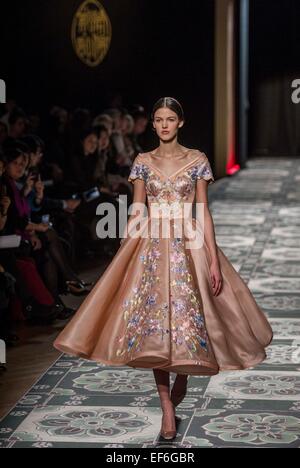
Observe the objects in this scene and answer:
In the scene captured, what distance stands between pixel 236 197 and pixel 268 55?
7721 millimetres

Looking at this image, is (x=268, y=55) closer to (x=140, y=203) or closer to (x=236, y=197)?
(x=236, y=197)

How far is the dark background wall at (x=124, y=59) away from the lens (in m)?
11.1

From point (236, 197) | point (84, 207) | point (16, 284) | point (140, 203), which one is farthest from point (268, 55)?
point (140, 203)

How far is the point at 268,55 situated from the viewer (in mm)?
21172

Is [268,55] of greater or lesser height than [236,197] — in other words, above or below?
above

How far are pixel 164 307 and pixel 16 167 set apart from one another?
2599mm

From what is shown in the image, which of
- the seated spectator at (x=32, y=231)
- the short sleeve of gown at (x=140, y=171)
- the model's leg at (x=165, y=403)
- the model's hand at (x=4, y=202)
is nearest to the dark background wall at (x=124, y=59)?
the seated spectator at (x=32, y=231)

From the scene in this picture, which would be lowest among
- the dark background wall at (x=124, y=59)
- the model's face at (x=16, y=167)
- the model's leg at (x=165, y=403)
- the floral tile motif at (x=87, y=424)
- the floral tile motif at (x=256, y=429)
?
the floral tile motif at (x=256, y=429)

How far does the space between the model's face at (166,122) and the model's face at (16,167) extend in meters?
2.45

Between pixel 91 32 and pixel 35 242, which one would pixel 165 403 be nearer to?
pixel 35 242

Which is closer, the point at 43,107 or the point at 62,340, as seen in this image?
the point at 62,340

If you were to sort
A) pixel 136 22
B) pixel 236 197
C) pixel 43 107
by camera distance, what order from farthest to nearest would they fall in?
pixel 236 197
pixel 136 22
pixel 43 107

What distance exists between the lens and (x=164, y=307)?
4.05 metres

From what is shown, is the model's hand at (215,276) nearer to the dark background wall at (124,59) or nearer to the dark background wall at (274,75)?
the dark background wall at (124,59)
